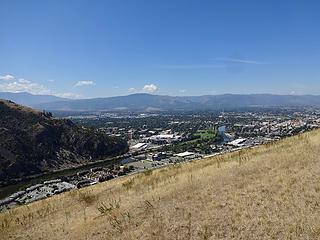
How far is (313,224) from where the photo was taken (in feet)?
25.7

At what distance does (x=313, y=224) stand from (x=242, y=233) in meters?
1.44

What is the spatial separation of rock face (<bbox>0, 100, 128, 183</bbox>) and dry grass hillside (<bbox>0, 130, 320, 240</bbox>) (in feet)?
240

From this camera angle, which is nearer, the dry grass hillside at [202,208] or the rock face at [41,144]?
the dry grass hillside at [202,208]

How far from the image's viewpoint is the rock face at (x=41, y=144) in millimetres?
92213

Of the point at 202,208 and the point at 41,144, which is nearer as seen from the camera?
the point at 202,208

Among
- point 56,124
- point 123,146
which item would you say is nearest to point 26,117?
point 56,124

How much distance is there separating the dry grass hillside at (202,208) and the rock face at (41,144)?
7314 cm

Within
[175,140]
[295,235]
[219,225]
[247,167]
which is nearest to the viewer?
[295,235]

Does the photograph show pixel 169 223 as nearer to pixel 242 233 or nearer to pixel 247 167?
pixel 242 233

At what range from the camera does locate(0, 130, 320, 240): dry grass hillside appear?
8.35 metres

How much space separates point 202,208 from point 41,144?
105356mm

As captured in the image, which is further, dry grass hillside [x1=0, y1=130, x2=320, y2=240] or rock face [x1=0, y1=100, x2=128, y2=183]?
rock face [x1=0, y1=100, x2=128, y2=183]

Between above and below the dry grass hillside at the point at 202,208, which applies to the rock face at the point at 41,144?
below

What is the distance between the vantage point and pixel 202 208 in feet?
32.5
